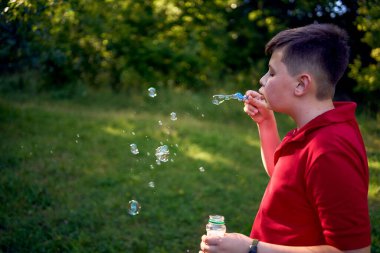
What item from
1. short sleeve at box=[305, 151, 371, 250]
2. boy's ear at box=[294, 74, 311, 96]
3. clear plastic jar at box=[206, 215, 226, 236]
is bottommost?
clear plastic jar at box=[206, 215, 226, 236]

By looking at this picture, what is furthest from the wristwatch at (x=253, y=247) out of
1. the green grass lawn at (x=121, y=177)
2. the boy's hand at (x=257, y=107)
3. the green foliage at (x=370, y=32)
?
the green foliage at (x=370, y=32)

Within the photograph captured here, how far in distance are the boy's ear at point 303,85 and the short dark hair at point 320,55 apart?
1.0 inches

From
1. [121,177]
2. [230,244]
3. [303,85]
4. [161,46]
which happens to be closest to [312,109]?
[303,85]

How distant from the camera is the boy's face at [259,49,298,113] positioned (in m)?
1.68

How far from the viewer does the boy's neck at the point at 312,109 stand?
65.2 inches

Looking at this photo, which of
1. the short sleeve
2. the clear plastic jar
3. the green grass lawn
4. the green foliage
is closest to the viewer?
the short sleeve

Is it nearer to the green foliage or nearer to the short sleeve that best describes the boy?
the short sleeve

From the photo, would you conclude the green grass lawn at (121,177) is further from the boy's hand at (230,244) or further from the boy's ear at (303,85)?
the boy's ear at (303,85)

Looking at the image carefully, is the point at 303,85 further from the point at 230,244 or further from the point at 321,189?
the point at 230,244

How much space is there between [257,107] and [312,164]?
0.69 m

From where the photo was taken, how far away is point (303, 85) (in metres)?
1.65

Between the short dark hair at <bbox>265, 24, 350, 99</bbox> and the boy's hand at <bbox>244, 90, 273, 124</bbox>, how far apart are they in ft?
1.35

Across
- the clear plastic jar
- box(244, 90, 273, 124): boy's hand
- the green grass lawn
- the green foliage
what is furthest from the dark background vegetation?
the clear plastic jar

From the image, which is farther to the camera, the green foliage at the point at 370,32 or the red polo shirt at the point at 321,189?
the green foliage at the point at 370,32
